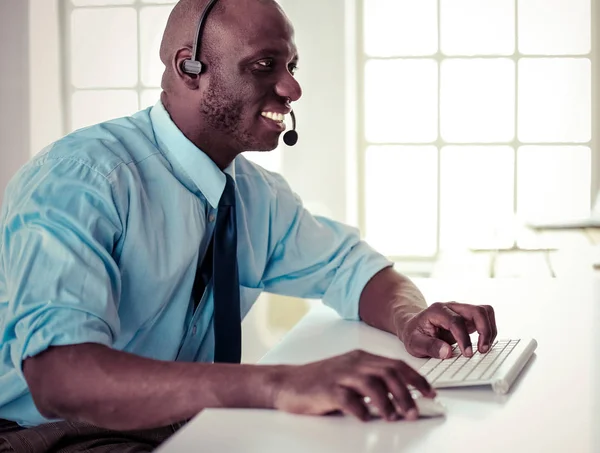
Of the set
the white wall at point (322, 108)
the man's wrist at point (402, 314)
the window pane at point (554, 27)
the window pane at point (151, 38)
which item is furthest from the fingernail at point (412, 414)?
the window pane at point (151, 38)

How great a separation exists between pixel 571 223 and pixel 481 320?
2.01 meters

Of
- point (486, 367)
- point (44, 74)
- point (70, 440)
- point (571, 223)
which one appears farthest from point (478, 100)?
point (70, 440)

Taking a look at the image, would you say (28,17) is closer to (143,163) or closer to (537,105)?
(537,105)

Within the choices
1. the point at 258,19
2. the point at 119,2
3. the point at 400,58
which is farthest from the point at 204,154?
the point at 119,2

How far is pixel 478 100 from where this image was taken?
334 cm

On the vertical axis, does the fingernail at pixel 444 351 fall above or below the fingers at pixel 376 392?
below

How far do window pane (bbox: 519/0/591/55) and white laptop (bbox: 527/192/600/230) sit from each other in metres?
0.62

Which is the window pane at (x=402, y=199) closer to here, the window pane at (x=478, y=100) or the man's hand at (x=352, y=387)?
the window pane at (x=478, y=100)

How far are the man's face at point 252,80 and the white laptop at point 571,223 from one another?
6.32ft

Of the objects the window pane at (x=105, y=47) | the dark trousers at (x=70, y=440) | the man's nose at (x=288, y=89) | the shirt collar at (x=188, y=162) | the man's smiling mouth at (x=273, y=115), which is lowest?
the dark trousers at (x=70, y=440)

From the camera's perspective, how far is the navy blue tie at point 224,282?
148 cm

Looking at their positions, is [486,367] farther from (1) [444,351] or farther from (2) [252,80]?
(2) [252,80]

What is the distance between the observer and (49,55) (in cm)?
351

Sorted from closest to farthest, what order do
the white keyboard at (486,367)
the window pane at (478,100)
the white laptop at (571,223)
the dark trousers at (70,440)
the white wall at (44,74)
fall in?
the white keyboard at (486,367)
the dark trousers at (70,440)
the white laptop at (571,223)
the window pane at (478,100)
the white wall at (44,74)
